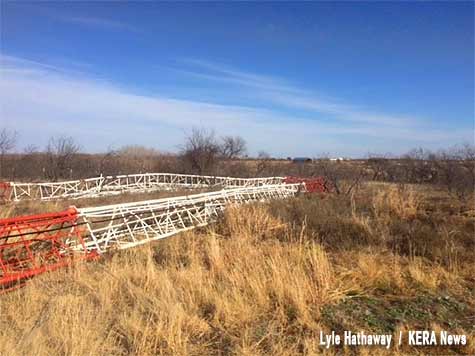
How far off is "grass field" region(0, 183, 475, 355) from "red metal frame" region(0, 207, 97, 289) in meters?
0.34

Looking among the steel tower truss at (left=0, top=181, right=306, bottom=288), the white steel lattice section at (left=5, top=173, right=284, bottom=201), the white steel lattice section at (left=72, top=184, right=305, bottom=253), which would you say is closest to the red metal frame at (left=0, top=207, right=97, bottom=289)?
the steel tower truss at (left=0, top=181, right=306, bottom=288)

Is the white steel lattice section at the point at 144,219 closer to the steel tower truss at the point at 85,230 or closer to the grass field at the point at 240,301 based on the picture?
the steel tower truss at the point at 85,230

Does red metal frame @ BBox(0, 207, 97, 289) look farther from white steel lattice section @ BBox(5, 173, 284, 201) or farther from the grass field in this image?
white steel lattice section @ BBox(5, 173, 284, 201)

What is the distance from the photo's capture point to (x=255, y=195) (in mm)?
16375

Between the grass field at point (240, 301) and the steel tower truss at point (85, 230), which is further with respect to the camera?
the steel tower truss at point (85, 230)

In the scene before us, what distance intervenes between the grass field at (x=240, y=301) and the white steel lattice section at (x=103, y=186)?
12.1 meters

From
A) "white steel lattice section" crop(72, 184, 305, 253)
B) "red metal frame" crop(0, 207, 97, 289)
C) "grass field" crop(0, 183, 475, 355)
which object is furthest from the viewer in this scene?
"white steel lattice section" crop(72, 184, 305, 253)

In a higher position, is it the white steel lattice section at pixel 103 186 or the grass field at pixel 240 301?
the white steel lattice section at pixel 103 186

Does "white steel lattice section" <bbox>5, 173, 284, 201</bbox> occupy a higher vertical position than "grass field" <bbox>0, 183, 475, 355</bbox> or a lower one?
higher

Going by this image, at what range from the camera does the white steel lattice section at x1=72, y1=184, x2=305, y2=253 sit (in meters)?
8.18

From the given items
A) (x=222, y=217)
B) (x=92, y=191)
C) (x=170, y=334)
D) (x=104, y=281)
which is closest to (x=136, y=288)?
(x=104, y=281)

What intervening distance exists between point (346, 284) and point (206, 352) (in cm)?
233

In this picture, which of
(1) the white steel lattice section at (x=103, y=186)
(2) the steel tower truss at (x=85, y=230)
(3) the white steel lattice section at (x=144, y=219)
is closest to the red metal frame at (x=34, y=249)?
(2) the steel tower truss at (x=85, y=230)

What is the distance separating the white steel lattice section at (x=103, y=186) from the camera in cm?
1739
